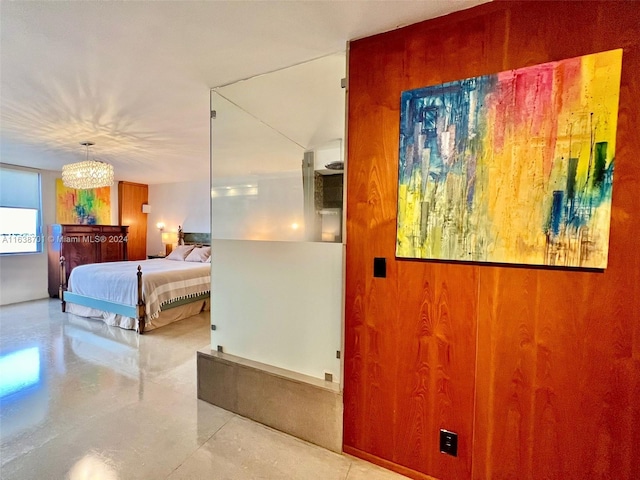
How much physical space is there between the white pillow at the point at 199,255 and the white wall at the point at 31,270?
258 centimetres

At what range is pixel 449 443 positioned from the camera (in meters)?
1.47

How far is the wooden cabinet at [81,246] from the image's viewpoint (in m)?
5.00

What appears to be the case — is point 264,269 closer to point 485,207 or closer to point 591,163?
point 485,207

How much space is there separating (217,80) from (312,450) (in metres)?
2.59

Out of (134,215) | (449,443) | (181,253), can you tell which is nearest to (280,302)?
(449,443)

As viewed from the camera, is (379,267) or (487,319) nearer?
(487,319)

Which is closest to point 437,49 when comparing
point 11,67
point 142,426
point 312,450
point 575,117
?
point 575,117

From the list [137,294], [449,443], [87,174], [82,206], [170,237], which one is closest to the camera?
[449,443]

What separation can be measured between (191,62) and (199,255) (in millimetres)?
4067

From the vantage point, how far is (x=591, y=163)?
117 centimetres

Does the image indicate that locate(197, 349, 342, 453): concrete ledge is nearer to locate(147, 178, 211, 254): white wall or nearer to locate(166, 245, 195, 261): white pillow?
locate(166, 245, 195, 261): white pillow

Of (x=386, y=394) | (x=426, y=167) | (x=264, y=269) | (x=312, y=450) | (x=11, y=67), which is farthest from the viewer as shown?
(x=264, y=269)

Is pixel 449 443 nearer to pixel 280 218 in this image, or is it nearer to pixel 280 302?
pixel 280 302

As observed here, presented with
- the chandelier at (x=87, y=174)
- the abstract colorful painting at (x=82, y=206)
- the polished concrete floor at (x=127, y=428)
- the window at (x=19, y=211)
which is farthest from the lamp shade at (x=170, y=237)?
the polished concrete floor at (x=127, y=428)
